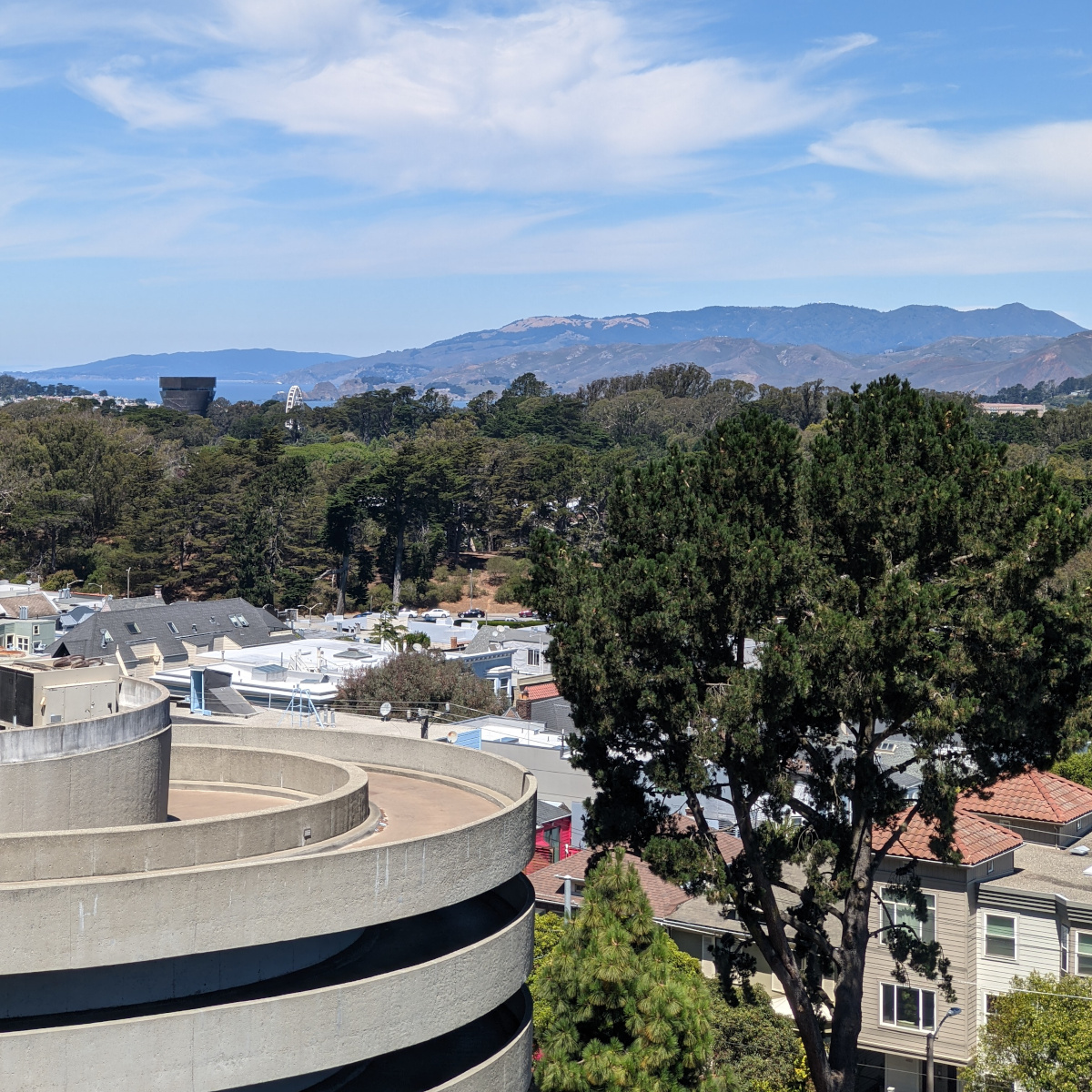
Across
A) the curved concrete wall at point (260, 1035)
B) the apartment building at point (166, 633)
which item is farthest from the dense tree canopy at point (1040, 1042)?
the apartment building at point (166, 633)

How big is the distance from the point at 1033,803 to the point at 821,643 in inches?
660

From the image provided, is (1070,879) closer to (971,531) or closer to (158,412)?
(971,531)

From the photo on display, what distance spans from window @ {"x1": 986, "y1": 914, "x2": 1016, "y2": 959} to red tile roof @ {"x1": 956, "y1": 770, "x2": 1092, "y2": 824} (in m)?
4.33

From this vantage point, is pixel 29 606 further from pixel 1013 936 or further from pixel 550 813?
pixel 1013 936

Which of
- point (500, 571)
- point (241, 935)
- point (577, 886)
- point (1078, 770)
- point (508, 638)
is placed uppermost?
point (241, 935)

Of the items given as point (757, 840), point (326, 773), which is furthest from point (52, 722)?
point (757, 840)

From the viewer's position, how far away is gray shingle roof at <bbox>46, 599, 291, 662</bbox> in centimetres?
7788

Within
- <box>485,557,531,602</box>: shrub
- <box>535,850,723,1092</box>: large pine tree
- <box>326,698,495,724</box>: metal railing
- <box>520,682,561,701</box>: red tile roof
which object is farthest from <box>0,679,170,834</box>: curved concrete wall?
<box>485,557,531,602</box>: shrub

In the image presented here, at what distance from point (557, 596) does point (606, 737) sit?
2.85 m

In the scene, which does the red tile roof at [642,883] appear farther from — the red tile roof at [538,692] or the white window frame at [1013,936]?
the red tile roof at [538,692]

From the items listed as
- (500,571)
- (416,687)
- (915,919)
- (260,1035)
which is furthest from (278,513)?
(260,1035)

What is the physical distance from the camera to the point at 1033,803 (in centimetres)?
3644

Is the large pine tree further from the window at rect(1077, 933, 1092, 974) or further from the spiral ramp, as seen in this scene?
the window at rect(1077, 933, 1092, 974)

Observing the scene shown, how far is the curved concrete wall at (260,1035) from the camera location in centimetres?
1520
